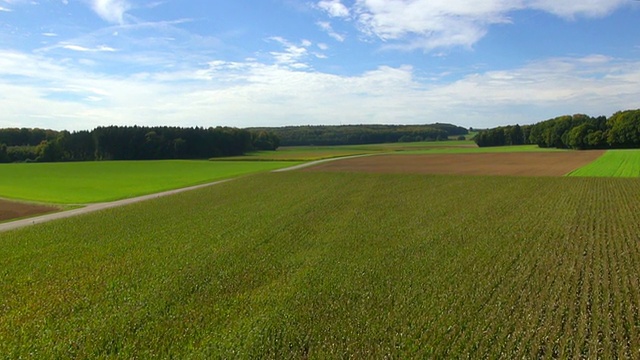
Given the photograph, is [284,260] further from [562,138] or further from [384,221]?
[562,138]

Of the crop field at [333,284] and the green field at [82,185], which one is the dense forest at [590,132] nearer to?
the crop field at [333,284]

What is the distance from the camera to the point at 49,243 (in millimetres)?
22250

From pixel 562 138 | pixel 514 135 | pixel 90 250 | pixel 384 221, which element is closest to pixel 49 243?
pixel 90 250

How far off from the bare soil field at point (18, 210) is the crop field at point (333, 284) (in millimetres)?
7684

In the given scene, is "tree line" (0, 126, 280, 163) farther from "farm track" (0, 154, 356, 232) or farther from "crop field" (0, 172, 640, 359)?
"crop field" (0, 172, 640, 359)

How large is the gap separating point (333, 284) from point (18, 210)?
104 feet

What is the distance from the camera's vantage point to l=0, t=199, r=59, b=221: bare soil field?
1305 inches

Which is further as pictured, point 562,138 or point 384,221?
point 562,138

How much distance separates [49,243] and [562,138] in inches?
4021

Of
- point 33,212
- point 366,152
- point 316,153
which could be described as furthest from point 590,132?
point 33,212

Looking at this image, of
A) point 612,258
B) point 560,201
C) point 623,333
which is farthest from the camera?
point 560,201

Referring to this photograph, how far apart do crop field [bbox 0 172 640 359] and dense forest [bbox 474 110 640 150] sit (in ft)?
238

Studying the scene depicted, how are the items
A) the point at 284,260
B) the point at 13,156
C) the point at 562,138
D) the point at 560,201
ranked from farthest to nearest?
1. the point at 13,156
2. the point at 562,138
3. the point at 560,201
4. the point at 284,260

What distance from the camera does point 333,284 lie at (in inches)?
580
